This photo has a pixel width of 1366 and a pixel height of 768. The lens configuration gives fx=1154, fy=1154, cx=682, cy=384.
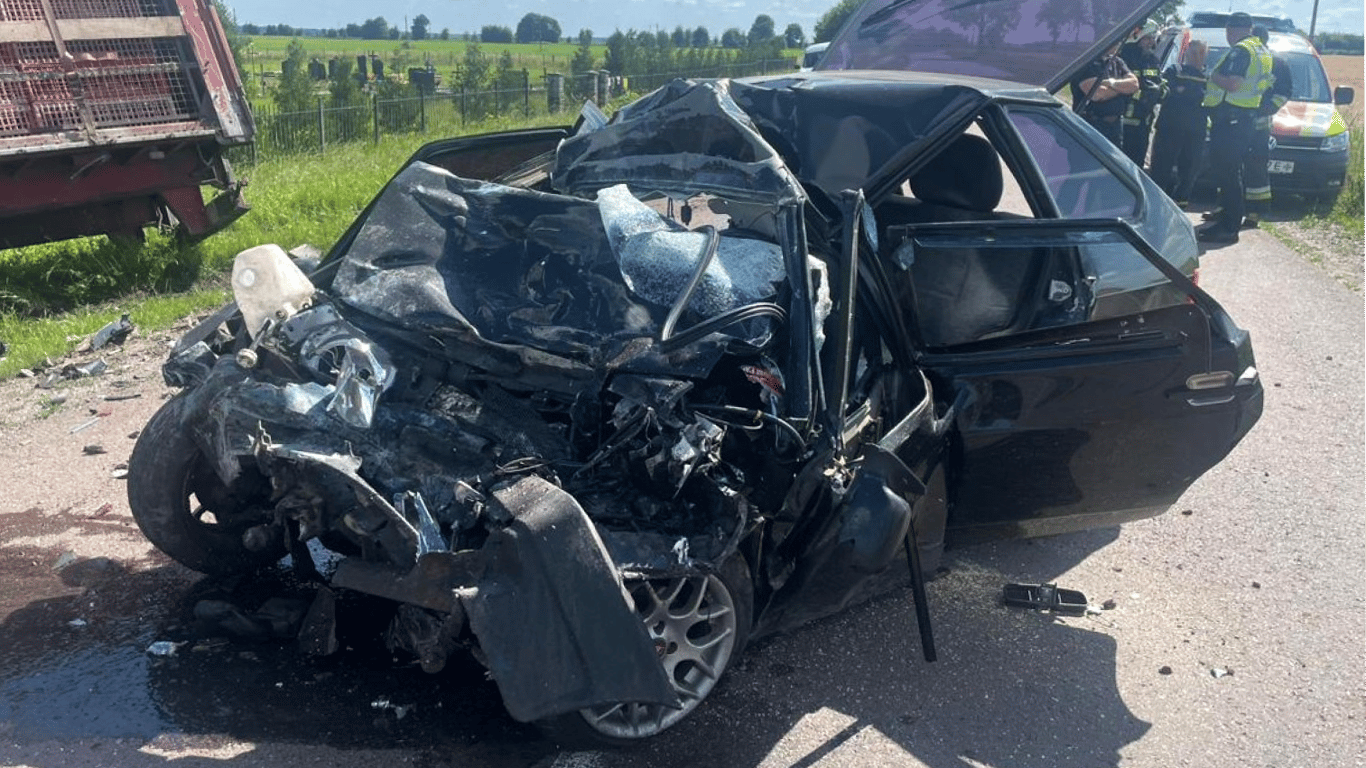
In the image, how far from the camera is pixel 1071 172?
4.66 m

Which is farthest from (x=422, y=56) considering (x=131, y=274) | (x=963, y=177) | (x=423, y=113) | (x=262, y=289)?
(x=262, y=289)

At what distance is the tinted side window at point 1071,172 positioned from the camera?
4.54 meters

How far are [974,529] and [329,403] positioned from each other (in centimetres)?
235

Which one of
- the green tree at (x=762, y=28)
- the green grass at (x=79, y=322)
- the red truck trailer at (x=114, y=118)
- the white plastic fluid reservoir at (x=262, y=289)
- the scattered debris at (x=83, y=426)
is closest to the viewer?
the white plastic fluid reservoir at (x=262, y=289)

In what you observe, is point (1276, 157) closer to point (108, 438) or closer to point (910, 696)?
point (910, 696)

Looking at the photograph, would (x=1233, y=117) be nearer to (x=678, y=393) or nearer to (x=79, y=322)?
(x=678, y=393)

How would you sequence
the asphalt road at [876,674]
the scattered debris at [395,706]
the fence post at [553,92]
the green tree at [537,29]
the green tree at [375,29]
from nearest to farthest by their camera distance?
1. the asphalt road at [876,674]
2. the scattered debris at [395,706]
3. the fence post at [553,92]
4. the green tree at [537,29]
5. the green tree at [375,29]

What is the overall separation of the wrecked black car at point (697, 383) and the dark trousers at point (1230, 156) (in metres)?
7.23

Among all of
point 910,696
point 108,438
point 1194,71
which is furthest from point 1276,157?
point 108,438

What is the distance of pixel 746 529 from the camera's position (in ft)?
11.1

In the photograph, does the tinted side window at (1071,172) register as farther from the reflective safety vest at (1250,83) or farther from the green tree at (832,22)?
the green tree at (832,22)

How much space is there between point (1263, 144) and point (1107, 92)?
1647mm

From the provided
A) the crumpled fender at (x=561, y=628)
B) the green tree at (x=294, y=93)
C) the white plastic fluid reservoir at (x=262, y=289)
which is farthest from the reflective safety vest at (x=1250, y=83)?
the green tree at (x=294, y=93)

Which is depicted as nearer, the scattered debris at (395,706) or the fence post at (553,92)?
the scattered debris at (395,706)
